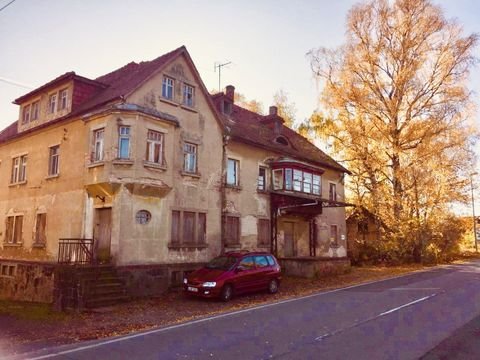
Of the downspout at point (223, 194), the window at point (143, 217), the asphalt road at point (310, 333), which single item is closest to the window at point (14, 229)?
the window at point (143, 217)

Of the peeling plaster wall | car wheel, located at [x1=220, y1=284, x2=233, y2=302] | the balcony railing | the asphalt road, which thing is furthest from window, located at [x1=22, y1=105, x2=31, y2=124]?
the asphalt road

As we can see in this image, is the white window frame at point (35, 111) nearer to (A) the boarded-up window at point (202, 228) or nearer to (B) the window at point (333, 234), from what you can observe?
(A) the boarded-up window at point (202, 228)

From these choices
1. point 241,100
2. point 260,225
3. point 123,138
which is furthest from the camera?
point 241,100

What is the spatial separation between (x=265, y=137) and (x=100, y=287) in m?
14.7

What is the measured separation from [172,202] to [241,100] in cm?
2671

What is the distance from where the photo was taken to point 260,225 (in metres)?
23.8

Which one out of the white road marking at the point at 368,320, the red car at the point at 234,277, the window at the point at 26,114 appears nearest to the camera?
the white road marking at the point at 368,320

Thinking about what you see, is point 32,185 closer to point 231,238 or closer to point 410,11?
point 231,238

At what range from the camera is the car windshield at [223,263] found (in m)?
15.8

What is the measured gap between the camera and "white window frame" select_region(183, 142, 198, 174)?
1963 cm

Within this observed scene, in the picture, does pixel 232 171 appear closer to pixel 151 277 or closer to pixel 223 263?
pixel 223 263

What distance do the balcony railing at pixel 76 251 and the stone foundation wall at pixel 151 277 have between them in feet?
5.71

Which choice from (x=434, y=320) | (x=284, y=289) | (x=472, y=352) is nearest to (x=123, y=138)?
(x=284, y=289)

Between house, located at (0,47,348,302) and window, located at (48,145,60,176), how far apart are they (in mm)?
54
